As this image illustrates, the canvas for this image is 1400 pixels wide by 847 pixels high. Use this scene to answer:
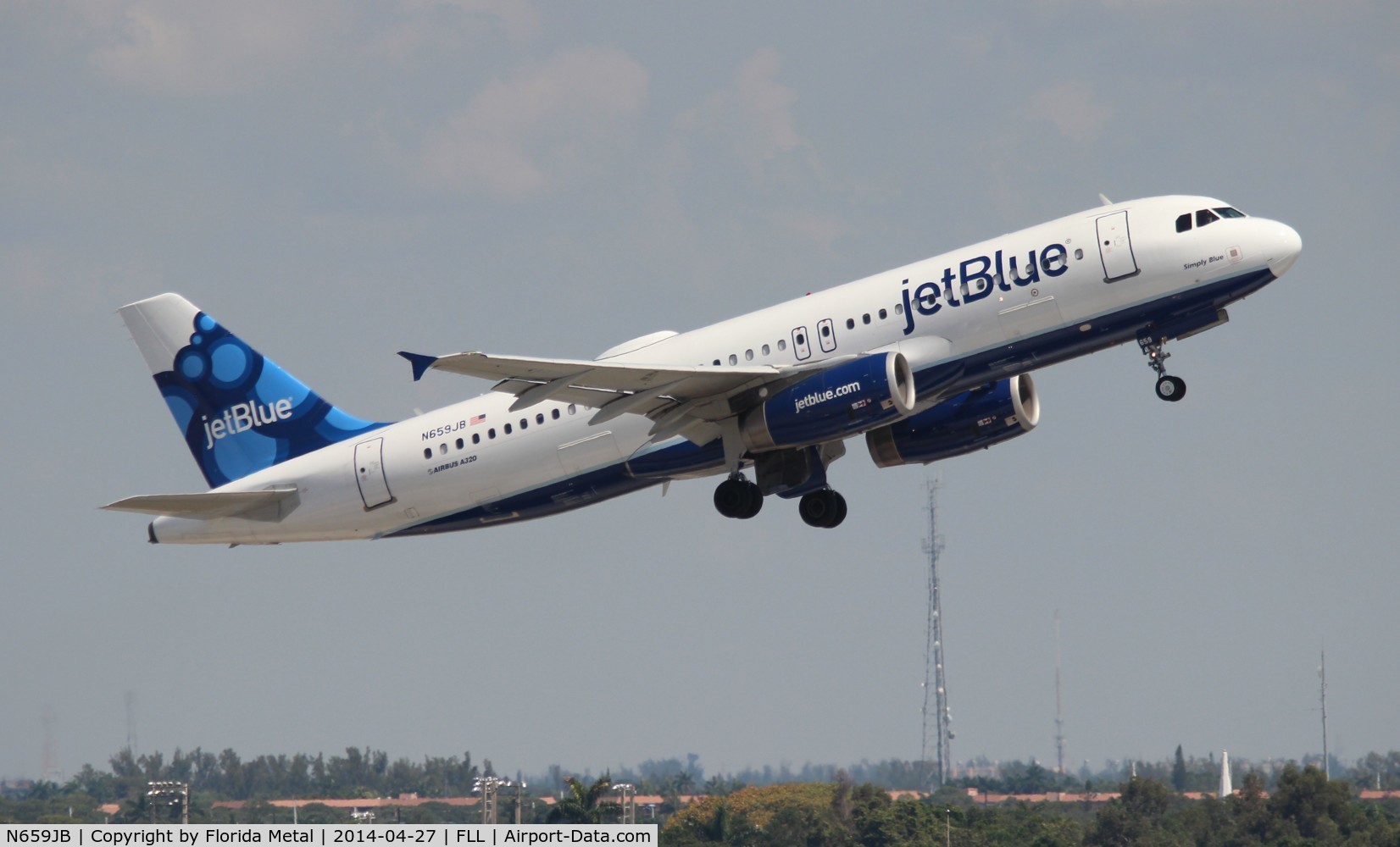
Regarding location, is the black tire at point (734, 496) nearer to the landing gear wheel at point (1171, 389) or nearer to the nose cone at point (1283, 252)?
the landing gear wheel at point (1171, 389)

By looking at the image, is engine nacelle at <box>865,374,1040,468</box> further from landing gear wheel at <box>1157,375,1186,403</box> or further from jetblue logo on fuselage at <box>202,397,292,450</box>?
jetblue logo on fuselage at <box>202,397,292,450</box>

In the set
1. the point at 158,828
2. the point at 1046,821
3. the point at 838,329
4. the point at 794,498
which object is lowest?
the point at 1046,821

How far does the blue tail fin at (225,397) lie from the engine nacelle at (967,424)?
1482 cm

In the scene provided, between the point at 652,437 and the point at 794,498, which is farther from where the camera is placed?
the point at 794,498

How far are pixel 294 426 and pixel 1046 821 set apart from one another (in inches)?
2656

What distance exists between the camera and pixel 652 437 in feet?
148

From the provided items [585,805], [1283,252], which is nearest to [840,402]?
[1283,252]

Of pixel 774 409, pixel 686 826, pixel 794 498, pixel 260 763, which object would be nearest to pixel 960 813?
pixel 686 826

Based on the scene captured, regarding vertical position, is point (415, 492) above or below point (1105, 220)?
below

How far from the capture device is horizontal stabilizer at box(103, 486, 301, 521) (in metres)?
48.0

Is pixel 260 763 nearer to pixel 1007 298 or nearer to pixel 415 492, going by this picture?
pixel 415 492

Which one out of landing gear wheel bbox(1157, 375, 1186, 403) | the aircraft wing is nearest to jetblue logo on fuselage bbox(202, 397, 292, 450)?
the aircraft wing

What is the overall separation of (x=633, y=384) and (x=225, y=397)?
619 inches

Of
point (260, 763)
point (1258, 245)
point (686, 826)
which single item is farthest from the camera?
point (260, 763)
